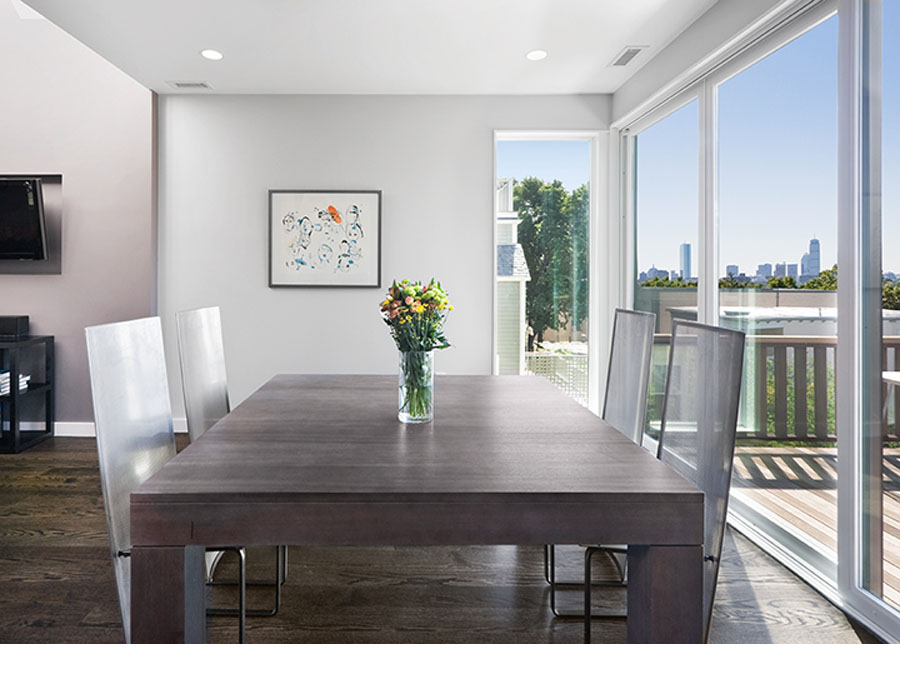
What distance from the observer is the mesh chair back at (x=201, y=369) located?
7.95ft

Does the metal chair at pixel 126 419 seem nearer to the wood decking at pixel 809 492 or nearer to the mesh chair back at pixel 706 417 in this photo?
the mesh chair back at pixel 706 417

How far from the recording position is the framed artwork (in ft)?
15.2

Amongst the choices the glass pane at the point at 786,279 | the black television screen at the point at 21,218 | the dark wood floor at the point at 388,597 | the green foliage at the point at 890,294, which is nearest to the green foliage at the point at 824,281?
the glass pane at the point at 786,279

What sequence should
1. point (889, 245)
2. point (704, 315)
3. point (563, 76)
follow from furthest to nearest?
point (563, 76)
point (704, 315)
point (889, 245)

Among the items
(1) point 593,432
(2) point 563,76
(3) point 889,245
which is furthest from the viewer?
(2) point 563,76

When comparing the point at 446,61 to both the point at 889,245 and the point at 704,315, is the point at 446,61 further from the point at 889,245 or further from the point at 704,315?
the point at 889,245

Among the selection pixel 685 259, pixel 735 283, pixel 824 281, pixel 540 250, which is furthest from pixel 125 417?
pixel 540 250

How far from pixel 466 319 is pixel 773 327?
230 cm

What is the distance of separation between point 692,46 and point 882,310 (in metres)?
1.89

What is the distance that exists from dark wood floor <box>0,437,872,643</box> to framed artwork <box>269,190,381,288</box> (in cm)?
221

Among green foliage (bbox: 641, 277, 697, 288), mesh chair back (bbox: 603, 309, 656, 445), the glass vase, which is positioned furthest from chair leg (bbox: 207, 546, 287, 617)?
green foliage (bbox: 641, 277, 697, 288)

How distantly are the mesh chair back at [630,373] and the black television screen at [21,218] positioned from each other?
160 inches

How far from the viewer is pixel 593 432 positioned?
182cm
